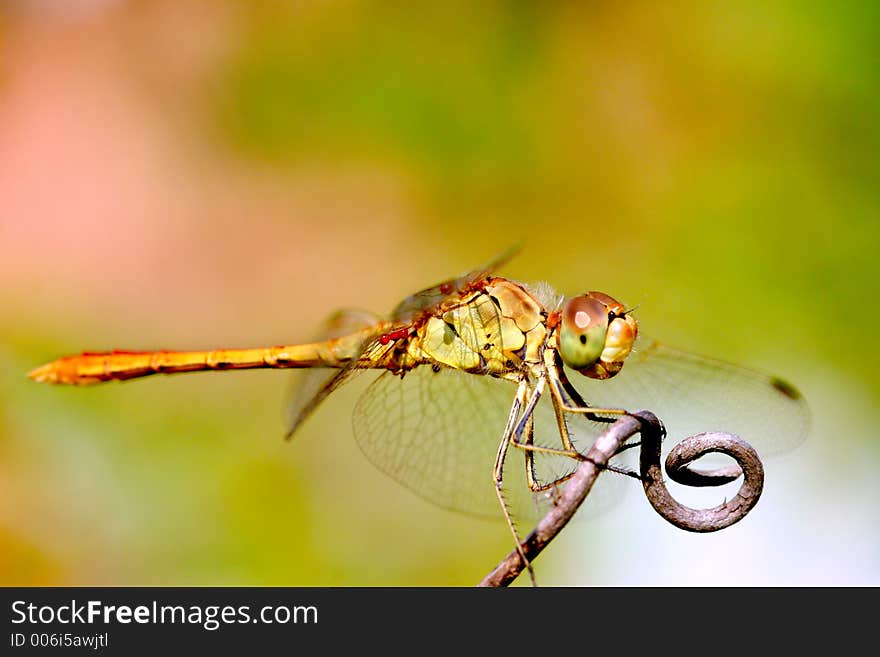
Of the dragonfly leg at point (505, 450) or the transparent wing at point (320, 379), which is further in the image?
the transparent wing at point (320, 379)

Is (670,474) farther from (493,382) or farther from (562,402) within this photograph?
(493,382)

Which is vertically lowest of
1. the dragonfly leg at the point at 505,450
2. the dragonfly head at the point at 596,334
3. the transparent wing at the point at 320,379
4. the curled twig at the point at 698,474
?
the curled twig at the point at 698,474

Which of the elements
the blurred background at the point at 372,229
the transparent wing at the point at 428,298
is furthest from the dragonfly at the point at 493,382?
the blurred background at the point at 372,229

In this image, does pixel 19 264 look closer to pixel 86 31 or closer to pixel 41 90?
pixel 41 90

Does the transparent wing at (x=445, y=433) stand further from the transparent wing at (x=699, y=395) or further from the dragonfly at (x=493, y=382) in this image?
the transparent wing at (x=699, y=395)

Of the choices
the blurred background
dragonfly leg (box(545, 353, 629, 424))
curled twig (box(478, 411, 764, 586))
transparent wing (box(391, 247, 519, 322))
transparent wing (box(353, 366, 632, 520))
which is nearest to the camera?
curled twig (box(478, 411, 764, 586))

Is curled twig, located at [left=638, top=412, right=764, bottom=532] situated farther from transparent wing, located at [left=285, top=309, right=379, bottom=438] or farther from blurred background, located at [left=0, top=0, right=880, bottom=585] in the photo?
blurred background, located at [left=0, top=0, right=880, bottom=585]

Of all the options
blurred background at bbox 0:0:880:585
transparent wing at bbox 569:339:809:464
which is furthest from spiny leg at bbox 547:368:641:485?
blurred background at bbox 0:0:880:585
